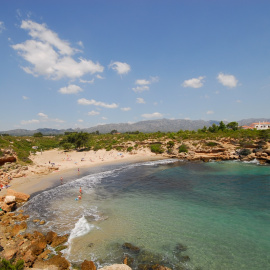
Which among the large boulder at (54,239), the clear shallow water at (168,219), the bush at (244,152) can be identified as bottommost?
the clear shallow water at (168,219)

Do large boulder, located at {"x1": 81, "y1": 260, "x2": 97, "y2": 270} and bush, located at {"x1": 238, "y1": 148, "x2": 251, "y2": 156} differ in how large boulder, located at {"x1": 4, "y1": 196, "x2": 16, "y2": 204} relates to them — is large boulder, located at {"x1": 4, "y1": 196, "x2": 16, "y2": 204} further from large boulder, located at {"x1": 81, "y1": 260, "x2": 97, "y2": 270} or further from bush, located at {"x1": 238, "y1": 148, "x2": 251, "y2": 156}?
bush, located at {"x1": 238, "y1": 148, "x2": 251, "y2": 156}

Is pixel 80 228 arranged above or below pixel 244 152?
below

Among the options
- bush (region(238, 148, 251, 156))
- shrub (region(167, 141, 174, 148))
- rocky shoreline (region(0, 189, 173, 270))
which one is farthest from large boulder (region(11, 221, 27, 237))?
bush (region(238, 148, 251, 156))

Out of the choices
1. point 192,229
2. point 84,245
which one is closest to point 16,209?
point 84,245

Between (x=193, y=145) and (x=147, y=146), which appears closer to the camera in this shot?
(x=193, y=145)

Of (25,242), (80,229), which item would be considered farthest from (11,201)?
(80,229)

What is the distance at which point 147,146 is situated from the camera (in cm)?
5831

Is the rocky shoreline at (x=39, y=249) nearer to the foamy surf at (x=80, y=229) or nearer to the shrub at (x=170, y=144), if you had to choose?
the foamy surf at (x=80, y=229)

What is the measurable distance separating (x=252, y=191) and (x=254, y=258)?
525 inches

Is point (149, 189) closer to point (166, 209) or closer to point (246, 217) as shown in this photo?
point (166, 209)

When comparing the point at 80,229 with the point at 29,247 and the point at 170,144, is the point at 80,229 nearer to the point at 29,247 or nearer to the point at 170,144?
the point at 29,247

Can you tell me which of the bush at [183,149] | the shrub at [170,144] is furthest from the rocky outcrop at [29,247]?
the shrub at [170,144]

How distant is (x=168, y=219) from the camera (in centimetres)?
1495

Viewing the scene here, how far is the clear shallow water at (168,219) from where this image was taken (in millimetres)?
10672
